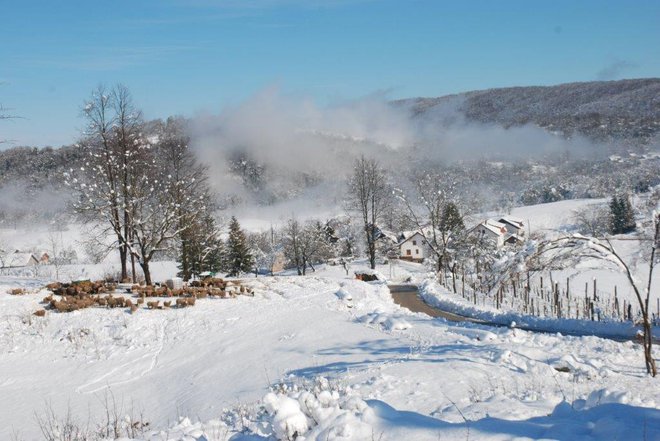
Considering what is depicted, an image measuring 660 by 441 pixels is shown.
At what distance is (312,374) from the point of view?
11.9 meters

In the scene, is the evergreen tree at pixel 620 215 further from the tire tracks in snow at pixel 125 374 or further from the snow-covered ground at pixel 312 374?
the tire tracks in snow at pixel 125 374

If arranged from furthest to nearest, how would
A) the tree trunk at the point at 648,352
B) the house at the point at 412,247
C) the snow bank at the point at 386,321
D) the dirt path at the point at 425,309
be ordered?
the house at the point at 412,247 → the dirt path at the point at 425,309 → the snow bank at the point at 386,321 → the tree trunk at the point at 648,352

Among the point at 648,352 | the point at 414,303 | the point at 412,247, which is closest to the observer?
the point at 648,352

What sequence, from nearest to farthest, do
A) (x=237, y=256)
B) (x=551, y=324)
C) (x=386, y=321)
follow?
(x=386, y=321) < (x=551, y=324) < (x=237, y=256)

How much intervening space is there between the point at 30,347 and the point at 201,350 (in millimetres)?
6045

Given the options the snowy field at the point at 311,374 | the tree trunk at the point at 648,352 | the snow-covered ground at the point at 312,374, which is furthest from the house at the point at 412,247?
the tree trunk at the point at 648,352

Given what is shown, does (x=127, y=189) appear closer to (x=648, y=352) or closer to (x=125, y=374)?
(x=125, y=374)

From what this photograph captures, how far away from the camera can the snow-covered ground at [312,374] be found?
5383 mm

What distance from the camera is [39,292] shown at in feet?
69.9

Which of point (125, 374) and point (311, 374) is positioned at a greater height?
point (311, 374)

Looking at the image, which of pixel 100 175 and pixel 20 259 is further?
pixel 20 259

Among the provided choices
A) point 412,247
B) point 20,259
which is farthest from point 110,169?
point 20,259

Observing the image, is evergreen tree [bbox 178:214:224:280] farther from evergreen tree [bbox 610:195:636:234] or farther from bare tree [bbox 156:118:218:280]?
evergreen tree [bbox 610:195:636:234]

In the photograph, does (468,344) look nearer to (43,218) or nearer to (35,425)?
(35,425)
